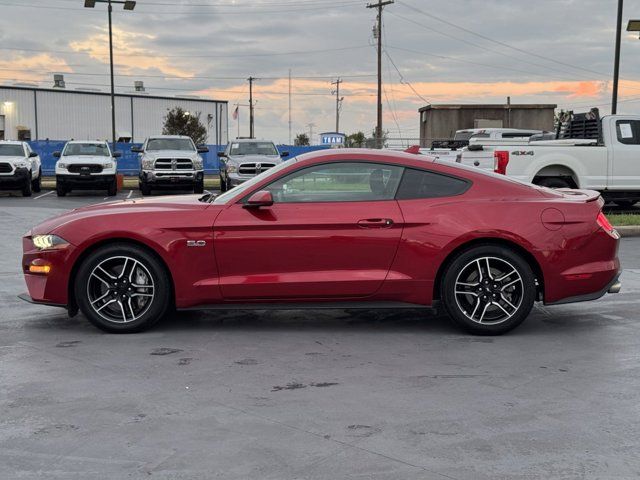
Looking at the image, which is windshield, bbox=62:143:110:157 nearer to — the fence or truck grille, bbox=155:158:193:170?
truck grille, bbox=155:158:193:170

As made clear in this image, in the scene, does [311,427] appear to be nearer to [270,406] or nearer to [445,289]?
[270,406]

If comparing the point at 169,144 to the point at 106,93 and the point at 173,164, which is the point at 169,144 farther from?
the point at 106,93

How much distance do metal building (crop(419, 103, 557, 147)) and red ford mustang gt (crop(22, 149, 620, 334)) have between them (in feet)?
129

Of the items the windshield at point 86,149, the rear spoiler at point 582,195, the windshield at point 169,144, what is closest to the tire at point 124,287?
the rear spoiler at point 582,195

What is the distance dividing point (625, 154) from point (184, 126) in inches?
2411

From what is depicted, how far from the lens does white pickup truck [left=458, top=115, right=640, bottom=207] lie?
49.3ft

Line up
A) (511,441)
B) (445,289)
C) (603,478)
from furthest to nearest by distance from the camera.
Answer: (445,289) → (511,441) → (603,478)

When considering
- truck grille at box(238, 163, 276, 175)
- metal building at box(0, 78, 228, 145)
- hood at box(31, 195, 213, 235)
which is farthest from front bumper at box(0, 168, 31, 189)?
metal building at box(0, 78, 228, 145)

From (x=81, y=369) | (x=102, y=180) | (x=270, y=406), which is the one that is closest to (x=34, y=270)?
(x=81, y=369)

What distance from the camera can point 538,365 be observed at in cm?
550

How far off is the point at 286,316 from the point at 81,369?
2228 millimetres

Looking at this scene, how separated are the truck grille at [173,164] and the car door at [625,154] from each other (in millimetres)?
13799

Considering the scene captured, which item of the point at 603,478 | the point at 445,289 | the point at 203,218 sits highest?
the point at 203,218

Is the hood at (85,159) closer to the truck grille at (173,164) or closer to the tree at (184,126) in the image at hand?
the truck grille at (173,164)
